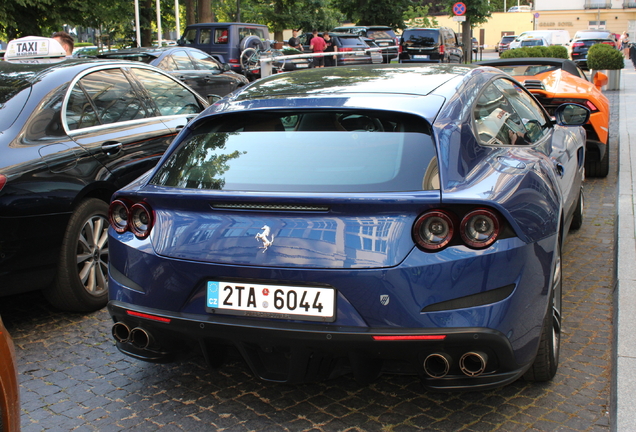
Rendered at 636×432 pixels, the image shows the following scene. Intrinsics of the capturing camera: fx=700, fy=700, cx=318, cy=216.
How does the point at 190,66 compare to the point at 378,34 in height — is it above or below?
below

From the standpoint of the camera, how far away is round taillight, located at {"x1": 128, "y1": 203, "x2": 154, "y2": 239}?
10.2 ft

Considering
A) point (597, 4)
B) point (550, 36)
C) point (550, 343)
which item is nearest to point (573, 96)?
point (550, 343)

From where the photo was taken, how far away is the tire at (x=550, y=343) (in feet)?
10.5

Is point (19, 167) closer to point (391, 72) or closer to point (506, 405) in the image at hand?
point (391, 72)

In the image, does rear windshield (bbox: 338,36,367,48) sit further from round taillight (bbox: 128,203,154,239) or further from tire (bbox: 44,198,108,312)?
round taillight (bbox: 128,203,154,239)

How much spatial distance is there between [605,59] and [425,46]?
11663 millimetres

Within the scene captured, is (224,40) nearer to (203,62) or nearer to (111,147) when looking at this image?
(203,62)

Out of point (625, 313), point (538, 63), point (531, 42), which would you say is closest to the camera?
point (625, 313)

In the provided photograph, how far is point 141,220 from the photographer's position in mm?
3176

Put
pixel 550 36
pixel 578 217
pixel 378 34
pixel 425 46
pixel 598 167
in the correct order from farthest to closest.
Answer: pixel 550 36, pixel 378 34, pixel 425 46, pixel 598 167, pixel 578 217

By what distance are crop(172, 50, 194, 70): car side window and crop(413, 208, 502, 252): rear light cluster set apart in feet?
41.8

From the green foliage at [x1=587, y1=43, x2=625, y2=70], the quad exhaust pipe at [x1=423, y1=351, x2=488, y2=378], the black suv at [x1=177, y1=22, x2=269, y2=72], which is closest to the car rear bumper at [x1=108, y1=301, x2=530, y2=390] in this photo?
the quad exhaust pipe at [x1=423, y1=351, x2=488, y2=378]

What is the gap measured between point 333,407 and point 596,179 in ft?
21.1

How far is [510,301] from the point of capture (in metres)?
2.80
